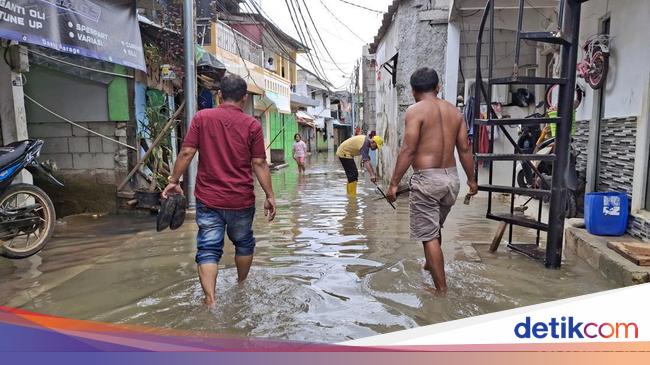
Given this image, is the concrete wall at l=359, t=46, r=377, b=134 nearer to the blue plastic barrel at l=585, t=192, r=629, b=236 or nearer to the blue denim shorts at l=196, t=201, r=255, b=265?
the blue plastic barrel at l=585, t=192, r=629, b=236

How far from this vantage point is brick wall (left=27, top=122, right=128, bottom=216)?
8352 mm

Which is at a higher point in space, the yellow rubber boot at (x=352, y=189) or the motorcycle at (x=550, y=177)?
the motorcycle at (x=550, y=177)

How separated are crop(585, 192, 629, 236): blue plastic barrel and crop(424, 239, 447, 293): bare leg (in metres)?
2.01

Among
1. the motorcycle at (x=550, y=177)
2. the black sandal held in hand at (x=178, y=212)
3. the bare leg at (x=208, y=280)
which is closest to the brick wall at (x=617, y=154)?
the motorcycle at (x=550, y=177)

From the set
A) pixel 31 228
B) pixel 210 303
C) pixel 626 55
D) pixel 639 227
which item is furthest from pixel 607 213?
pixel 31 228

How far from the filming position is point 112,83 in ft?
26.9

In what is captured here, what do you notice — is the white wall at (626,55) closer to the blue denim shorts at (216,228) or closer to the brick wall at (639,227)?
the brick wall at (639,227)

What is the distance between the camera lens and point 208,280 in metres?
3.74

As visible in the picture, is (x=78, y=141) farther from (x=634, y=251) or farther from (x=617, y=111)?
(x=634, y=251)

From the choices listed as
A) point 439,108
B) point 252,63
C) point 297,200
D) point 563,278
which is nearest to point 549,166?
point 563,278

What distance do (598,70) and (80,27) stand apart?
20.8 ft

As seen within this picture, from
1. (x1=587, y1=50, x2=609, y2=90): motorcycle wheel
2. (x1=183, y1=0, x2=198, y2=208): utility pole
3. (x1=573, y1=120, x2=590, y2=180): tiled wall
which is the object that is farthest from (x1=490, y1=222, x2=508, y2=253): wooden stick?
(x1=183, y1=0, x2=198, y2=208): utility pole

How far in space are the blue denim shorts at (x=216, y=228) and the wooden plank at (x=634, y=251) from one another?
304cm

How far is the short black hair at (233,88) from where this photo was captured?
385 cm
